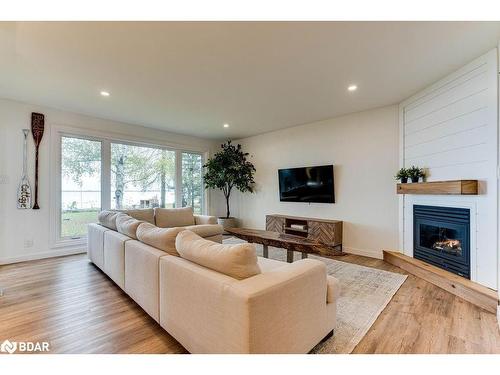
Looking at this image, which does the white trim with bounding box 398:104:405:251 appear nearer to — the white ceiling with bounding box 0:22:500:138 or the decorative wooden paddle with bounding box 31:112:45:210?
the white ceiling with bounding box 0:22:500:138

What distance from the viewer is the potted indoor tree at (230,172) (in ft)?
19.3

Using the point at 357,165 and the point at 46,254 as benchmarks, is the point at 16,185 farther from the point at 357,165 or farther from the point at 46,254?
the point at 357,165

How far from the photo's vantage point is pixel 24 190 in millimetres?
3777

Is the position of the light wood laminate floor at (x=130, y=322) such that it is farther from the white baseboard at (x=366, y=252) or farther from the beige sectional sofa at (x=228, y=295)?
the white baseboard at (x=366, y=252)

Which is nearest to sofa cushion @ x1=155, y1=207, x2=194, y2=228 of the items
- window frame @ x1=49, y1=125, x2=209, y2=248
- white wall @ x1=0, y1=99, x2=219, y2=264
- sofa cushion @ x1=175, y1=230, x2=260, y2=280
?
window frame @ x1=49, y1=125, x2=209, y2=248

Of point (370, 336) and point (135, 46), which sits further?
point (135, 46)

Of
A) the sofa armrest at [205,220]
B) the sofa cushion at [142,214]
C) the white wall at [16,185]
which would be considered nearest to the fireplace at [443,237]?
the sofa armrest at [205,220]

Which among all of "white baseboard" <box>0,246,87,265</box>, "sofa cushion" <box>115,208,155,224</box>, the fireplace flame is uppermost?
"sofa cushion" <box>115,208,155,224</box>

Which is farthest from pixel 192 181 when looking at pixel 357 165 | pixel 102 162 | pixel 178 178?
pixel 357 165

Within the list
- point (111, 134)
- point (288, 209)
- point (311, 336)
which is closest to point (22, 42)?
point (111, 134)

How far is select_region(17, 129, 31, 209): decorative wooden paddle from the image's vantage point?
3.75 meters
